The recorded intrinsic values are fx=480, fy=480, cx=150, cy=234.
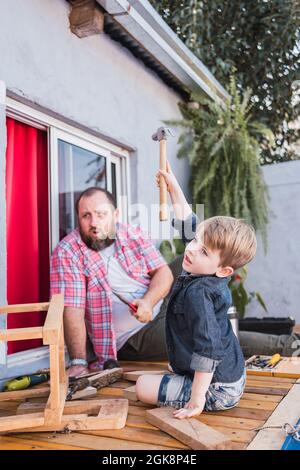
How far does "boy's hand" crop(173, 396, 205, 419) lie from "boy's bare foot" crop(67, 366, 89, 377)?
1.03 meters

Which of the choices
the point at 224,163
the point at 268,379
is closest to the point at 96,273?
the point at 268,379

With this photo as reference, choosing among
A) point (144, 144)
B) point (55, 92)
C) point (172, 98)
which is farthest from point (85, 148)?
point (172, 98)

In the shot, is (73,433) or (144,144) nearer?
(73,433)

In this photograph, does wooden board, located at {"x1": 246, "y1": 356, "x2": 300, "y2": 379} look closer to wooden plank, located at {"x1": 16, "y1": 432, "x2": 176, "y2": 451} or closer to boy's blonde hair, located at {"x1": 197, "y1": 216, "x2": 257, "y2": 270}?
boy's blonde hair, located at {"x1": 197, "y1": 216, "x2": 257, "y2": 270}

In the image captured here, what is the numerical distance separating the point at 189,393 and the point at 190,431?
1.08ft

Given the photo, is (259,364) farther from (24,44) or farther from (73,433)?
(24,44)

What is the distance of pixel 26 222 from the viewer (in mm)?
3002

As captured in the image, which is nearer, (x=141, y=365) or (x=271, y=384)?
(x=271, y=384)

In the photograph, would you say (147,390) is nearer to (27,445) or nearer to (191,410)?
(191,410)

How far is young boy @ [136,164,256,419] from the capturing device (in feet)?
6.12

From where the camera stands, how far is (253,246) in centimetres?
198

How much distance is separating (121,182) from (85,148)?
67cm

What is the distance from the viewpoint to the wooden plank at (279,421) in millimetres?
1643

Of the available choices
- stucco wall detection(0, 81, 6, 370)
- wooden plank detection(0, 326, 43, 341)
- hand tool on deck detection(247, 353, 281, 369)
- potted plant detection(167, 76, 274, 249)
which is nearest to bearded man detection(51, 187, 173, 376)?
stucco wall detection(0, 81, 6, 370)
